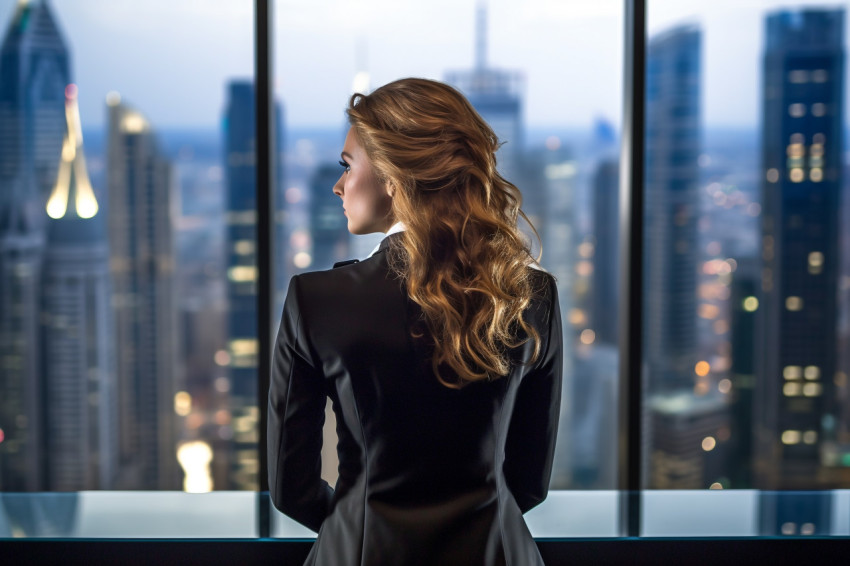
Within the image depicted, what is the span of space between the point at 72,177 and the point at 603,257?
9.55 ft

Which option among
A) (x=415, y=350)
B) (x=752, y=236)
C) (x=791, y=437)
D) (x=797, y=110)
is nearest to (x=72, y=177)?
(x=415, y=350)

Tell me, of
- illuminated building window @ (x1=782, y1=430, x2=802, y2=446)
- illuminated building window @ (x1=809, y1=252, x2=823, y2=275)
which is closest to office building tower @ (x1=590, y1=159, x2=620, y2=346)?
illuminated building window @ (x1=809, y1=252, x2=823, y2=275)

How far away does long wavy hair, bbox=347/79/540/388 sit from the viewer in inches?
34.9

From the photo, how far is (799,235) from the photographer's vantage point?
5.97 metres

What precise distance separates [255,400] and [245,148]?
764 millimetres

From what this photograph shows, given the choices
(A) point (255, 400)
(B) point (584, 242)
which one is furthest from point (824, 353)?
(A) point (255, 400)

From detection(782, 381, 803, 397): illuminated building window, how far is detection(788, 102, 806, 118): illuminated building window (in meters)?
2.81

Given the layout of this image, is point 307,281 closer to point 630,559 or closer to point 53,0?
point 630,559

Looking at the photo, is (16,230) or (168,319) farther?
(168,319)

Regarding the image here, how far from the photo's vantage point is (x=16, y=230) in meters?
4.07

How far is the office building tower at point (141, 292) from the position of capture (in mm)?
5258

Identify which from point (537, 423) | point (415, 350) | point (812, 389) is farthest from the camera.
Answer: point (812, 389)

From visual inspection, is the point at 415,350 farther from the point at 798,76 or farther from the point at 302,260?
the point at 798,76

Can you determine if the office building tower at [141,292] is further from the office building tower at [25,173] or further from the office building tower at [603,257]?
the office building tower at [603,257]
